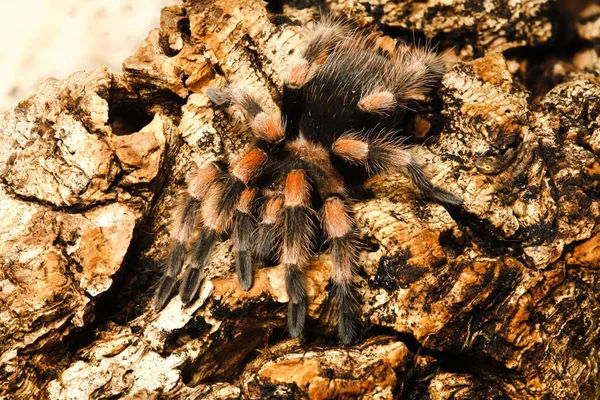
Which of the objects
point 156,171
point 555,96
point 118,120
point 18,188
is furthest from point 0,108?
point 555,96

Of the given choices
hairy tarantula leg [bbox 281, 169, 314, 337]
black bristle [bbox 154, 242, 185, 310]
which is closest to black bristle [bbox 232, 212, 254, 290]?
hairy tarantula leg [bbox 281, 169, 314, 337]

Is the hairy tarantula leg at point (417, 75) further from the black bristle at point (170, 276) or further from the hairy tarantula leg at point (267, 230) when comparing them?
the black bristle at point (170, 276)

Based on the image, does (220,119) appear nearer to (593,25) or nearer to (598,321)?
(598,321)

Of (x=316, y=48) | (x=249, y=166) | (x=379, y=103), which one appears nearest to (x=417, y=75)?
(x=379, y=103)

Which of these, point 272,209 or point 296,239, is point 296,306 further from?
point 272,209

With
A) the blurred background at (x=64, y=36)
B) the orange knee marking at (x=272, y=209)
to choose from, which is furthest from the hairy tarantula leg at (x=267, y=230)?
the blurred background at (x=64, y=36)

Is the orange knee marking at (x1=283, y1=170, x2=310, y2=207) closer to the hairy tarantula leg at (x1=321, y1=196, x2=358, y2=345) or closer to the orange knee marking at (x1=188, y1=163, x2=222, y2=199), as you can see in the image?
the hairy tarantula leg at (x1=321, y1=196, x2=358, y2=345)
